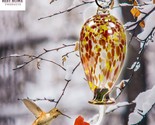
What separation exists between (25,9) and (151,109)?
90 cm

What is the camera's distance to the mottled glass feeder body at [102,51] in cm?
143

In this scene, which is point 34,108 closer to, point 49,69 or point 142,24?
point 49,69

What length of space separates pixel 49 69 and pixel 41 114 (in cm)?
26

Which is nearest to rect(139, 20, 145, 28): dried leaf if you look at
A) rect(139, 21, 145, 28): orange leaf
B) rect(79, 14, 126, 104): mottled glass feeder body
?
rect(139, 21, 145, 28): orange leaf

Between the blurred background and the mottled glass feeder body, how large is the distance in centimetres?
25

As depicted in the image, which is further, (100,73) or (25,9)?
(25,9)

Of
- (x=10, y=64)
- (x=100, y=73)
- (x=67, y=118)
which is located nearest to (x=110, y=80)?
(x=100, y=73)

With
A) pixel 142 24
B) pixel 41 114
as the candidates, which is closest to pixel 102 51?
pixel 142 24

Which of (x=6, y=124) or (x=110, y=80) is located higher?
(x=110, y=80)

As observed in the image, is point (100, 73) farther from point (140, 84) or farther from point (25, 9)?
point (25, 9)

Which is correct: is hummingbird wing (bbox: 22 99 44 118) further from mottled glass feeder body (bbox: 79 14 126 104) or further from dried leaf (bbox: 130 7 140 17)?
dried leaf (bbox: 130 7 140 17)

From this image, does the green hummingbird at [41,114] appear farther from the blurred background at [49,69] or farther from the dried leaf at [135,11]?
the dried leaf at [135,11]

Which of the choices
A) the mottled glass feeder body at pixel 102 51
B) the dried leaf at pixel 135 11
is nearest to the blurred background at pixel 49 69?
the dried leaf at pixel 135 11

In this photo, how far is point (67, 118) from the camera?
5.77ft
